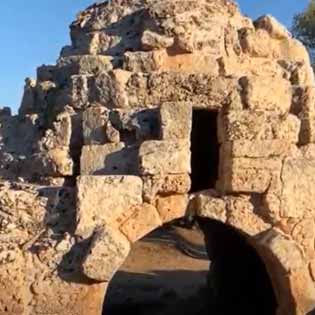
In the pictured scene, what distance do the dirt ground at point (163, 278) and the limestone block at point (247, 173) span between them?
3396 millimetres

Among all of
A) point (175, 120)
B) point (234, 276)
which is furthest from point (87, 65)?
point (234, 276)

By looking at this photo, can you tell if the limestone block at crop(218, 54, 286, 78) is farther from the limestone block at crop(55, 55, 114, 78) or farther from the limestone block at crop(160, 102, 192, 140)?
the limestone block at crop(55, 55, 114, 78)

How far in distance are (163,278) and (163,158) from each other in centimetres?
662

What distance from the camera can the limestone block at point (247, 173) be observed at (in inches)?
233

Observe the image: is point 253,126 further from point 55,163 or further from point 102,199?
point 55,163

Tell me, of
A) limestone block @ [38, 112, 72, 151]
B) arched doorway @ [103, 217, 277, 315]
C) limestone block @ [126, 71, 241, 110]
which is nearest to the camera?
limestone block @ [126, 71, 241, 110]

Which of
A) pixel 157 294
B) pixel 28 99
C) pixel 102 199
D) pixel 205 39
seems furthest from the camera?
pixel 157 294

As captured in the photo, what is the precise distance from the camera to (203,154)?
776 cm

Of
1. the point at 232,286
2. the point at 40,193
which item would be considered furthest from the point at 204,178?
the point at 40,193

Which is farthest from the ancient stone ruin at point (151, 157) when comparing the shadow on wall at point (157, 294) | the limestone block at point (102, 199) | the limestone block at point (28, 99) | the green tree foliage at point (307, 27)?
the green tree foliage at point (307, 27)

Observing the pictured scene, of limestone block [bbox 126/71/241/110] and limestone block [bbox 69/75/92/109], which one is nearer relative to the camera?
limestone block [bbox 126/71/241/110]

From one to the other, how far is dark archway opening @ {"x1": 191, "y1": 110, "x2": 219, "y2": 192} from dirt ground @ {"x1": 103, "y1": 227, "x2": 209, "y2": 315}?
2091 millimetres

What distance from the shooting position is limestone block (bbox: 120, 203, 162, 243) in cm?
575

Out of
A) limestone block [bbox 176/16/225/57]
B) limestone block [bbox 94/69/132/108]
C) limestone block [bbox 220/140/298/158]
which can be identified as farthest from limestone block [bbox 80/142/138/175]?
limestone block [bbox 176/16/225/57]
